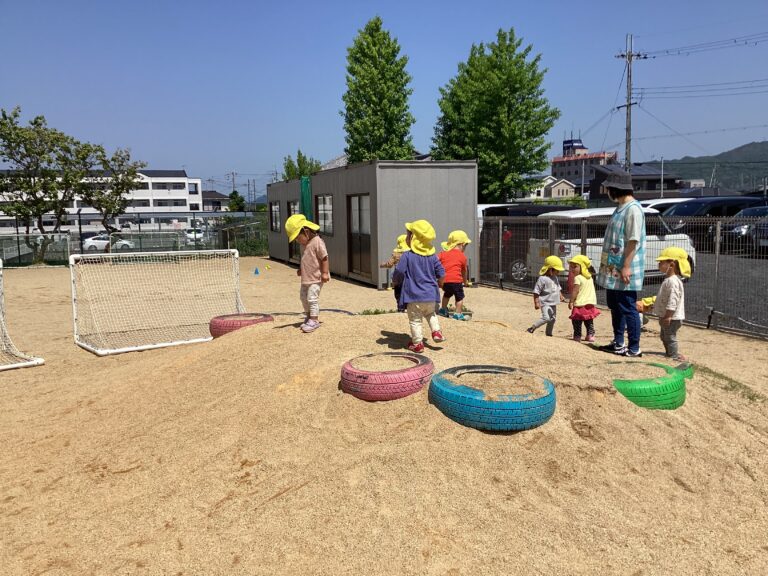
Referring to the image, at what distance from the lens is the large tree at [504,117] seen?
3312 cm

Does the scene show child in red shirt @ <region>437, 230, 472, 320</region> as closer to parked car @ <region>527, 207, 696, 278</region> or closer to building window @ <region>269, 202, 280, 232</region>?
parked car @ <region>527, 207, 696, 278</region>

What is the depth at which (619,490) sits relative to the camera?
3916mm

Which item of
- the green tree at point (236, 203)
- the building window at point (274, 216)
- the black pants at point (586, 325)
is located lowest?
the black pants at point (586, 325)

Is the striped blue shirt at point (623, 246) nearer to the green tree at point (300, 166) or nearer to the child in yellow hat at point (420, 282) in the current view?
the child in yellow hat at point (420, 282)

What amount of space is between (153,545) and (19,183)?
2779 centimetres

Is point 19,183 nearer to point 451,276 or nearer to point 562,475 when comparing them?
point 451,276

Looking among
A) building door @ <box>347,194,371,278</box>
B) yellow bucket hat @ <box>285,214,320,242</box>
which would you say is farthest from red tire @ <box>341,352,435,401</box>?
building door @ <box>347,194,371,278</box>

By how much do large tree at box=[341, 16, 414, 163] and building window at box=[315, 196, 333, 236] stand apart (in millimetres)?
14280

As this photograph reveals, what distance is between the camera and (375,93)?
33531 millimetres

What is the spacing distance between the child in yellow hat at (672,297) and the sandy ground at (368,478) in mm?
664

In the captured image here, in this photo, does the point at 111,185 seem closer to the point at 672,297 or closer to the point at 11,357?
the point at 11,357

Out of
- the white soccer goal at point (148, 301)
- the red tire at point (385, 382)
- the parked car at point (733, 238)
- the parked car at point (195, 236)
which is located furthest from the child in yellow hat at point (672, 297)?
the parked car at point (195, 236)

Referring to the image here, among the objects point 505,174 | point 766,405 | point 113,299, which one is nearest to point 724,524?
point 766,405

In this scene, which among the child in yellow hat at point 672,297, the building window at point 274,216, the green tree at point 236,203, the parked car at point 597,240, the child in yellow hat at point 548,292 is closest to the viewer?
the child in yellow hat at point 672,297
